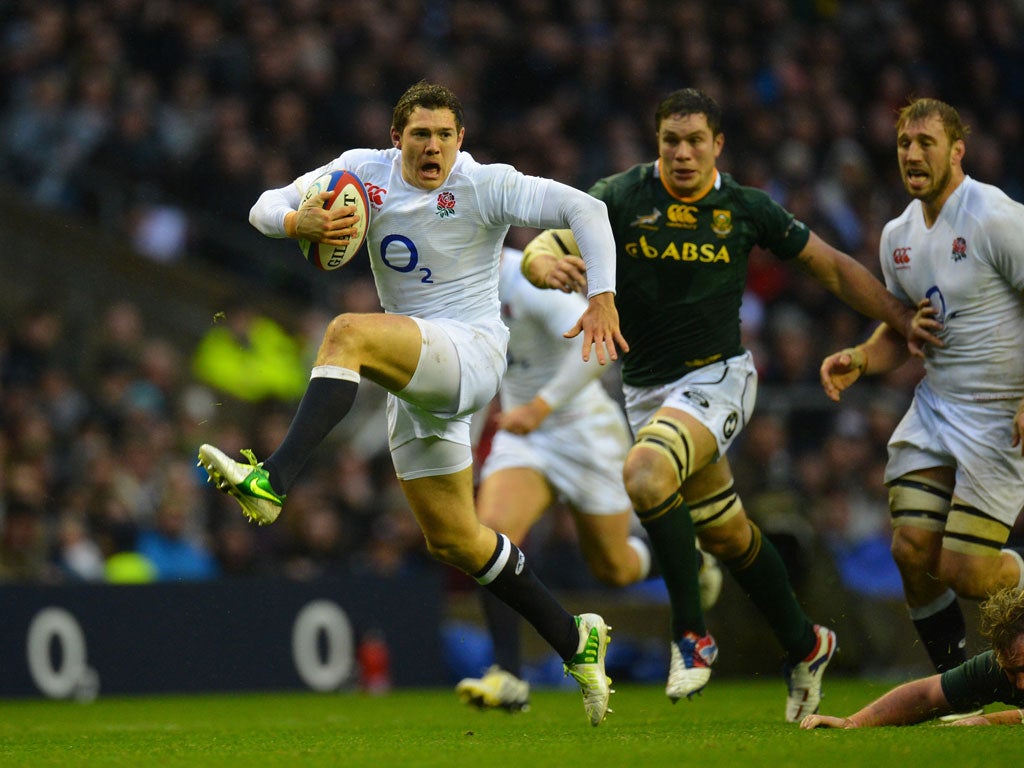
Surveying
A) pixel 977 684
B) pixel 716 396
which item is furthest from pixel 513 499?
pixel 977 684

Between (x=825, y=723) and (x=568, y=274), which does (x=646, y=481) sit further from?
(x=825, y=723)

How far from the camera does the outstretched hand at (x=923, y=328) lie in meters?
7.09

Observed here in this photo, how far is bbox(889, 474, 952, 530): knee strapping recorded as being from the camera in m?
7.07

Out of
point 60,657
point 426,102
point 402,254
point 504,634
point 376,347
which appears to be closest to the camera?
point 376,347

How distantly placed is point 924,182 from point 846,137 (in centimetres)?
1081

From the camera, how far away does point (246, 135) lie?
50.6 ft

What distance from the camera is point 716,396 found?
750 cm

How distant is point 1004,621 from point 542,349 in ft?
12.5

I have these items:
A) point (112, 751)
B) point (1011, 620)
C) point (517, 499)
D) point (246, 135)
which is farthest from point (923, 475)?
point (246, 135)

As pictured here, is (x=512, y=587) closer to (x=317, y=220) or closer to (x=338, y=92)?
(x=317, y=220)

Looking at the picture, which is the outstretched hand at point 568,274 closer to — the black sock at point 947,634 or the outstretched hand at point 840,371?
the outstretched hand at point 840,371

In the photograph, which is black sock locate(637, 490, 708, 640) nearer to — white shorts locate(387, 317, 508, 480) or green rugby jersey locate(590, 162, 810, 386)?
green rugby jersey locate(590, 162, 810, 386)

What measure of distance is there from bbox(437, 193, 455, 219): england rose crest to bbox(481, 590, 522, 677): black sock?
2.60 meters

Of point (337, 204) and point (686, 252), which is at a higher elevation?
point (337, 204)
